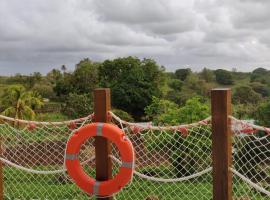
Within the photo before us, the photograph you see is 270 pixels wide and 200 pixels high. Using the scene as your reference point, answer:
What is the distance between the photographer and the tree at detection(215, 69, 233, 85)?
46281 mm

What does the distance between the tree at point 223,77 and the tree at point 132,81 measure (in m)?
18.3

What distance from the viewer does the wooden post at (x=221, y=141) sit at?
3025 millimetres

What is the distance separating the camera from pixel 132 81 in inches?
1084

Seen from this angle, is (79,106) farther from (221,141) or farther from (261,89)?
(261,89)

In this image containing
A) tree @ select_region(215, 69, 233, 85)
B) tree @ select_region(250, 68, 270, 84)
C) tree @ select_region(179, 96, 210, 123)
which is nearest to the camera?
tree @ select_region(179, 96, 210, 123)

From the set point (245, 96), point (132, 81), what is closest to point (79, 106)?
point (132, 81)

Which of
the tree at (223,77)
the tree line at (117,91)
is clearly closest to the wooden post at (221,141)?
the tree line at (117,91)

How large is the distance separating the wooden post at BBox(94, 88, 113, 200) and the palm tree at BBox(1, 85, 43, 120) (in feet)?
52.5

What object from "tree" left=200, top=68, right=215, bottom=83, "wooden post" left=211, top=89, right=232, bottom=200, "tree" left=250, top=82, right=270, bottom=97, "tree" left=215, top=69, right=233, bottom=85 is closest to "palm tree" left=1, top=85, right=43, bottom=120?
"wooden post" left=211, top=89, right=232, bottom=200

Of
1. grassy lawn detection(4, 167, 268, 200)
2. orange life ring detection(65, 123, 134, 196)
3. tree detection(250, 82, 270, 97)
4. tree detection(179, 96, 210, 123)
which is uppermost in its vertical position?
orange life ring detection(65, 123, 134, 196)

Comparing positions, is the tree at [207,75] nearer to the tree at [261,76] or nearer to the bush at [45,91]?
the tree at [261,76]

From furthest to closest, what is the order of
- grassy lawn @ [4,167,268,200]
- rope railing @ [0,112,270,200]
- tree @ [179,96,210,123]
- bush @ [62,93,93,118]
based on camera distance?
bush @ [62,93,93,118]
tree @ [179,96,210,123]
grassy lawn @ [4,167,268,200]
rope railing @ [0,112,270,200]

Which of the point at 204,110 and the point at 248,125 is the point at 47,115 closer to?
the point at 204,110

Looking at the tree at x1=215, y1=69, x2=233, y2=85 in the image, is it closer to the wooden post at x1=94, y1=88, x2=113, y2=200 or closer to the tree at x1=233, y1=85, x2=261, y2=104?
the tree at x1=233, y1=85, x2=261, y2=104
